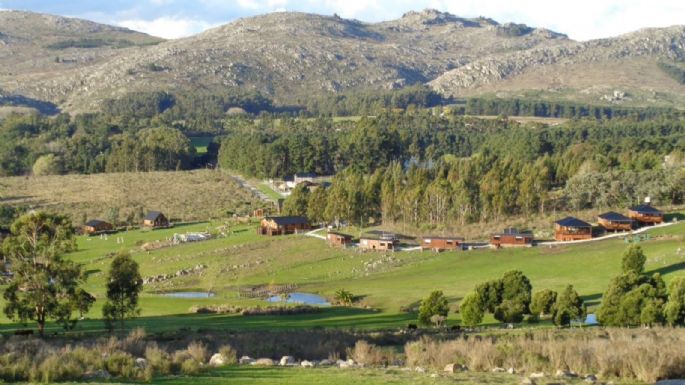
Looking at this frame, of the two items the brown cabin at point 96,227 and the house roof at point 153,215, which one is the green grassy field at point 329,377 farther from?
the house roof at point 153,215

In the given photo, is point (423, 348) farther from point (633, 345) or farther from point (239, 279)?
point (239, 279)

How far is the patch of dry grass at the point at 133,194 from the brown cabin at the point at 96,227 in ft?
16.1

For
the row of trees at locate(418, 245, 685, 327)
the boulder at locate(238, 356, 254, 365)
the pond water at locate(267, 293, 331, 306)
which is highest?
the boulder at locate(238, 356, 254, 365)

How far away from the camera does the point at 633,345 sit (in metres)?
22.8

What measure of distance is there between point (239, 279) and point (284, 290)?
7835 mm

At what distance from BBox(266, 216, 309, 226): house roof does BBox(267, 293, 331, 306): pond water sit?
26.9 m

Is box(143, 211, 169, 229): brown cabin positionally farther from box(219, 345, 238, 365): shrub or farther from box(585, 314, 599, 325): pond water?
box(219, 345, 238, 365): shrub

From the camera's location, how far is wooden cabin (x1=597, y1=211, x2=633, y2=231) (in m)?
73.3

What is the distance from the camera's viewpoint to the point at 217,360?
22.2m

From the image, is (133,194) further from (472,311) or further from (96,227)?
(472,311)

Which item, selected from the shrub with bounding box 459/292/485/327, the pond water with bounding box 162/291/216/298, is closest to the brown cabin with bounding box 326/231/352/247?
the pond water with bounding box 162/291/216/298

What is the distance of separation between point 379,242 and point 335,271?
7.99 meters

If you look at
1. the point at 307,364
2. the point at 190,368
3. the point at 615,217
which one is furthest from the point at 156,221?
the point at 190,368

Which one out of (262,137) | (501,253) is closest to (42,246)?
(501,253)
